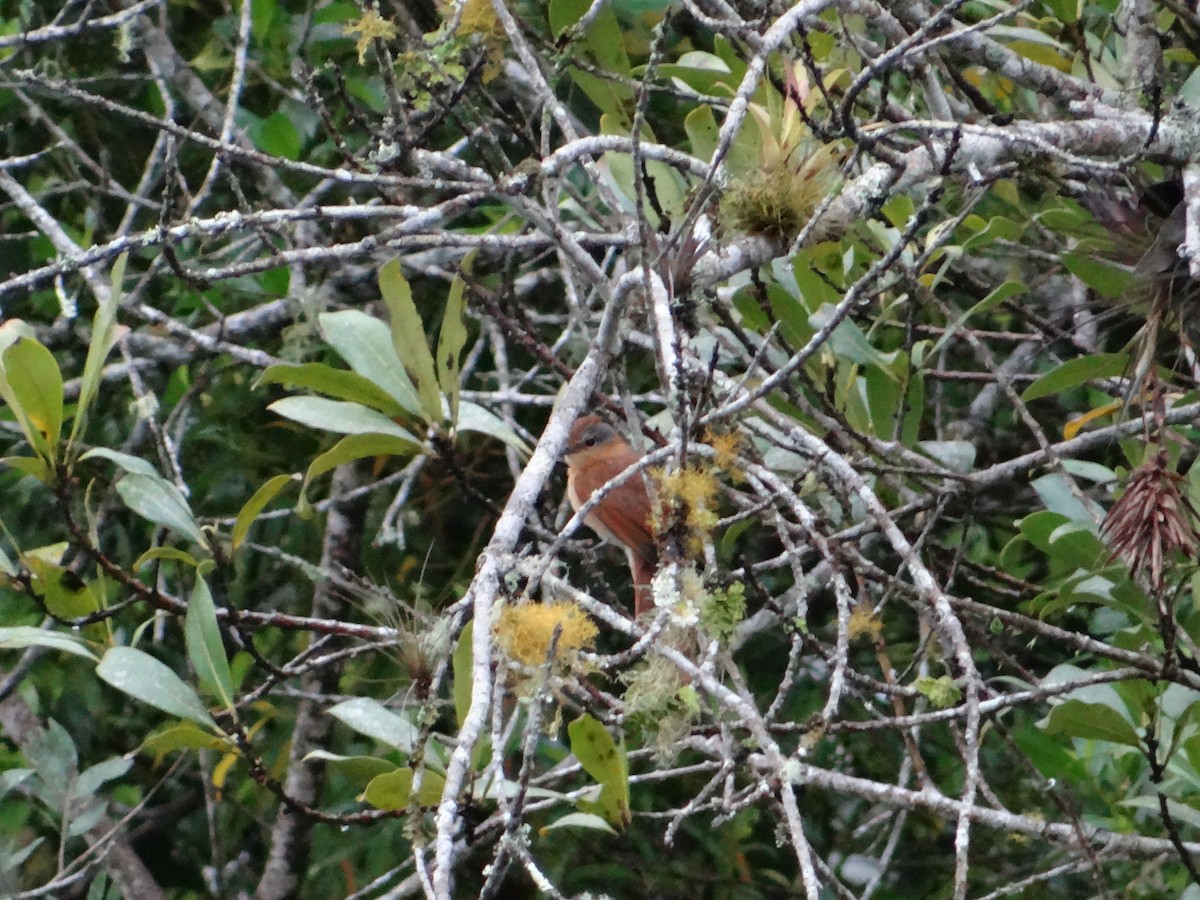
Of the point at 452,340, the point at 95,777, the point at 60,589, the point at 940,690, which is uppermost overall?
the point at 452,340

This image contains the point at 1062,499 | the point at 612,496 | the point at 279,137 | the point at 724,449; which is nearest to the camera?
the point at 724,449

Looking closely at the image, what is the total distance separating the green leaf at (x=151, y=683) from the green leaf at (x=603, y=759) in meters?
0.69

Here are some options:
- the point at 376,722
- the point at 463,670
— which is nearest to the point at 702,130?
the point at 463,670

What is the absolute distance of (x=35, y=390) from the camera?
93.2 inches

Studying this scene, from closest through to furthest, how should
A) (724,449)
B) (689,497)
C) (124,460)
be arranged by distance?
(689,497)
(724,449)
(124,460)

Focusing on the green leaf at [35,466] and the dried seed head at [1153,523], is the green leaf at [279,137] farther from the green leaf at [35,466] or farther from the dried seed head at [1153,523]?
the dried seed head at [1153,523]

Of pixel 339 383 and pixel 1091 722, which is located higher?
pixel 339 383

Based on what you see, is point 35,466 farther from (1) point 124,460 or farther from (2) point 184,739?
(2) point 184,739

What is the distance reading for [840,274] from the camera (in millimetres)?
3062

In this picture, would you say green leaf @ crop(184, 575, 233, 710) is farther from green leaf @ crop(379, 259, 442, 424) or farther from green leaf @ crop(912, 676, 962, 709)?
green leaf @ crop(912, 676, 962, 709)

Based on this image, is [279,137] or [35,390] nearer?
[35,390]

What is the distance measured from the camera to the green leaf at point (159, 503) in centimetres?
244

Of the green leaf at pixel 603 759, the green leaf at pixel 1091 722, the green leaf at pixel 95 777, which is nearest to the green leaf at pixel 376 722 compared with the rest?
the green leaf at pixel 603 759

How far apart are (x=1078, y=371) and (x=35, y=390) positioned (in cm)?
201
